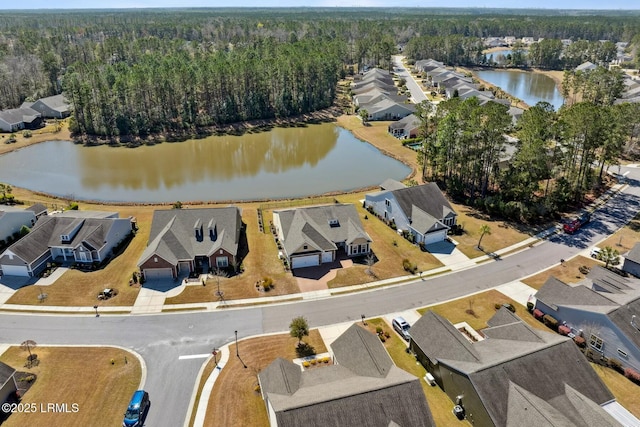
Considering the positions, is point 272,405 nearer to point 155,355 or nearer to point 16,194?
point 155,355

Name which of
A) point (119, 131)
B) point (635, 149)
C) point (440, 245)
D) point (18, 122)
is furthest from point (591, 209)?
point (18, 122)

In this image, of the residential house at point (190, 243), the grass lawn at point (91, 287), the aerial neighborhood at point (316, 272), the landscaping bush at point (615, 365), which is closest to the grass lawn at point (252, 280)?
the aerial neighborhood at point (316, 272)

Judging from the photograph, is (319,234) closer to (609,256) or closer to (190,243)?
(190,243)

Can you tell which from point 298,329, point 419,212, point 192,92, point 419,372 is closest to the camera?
point 419,372

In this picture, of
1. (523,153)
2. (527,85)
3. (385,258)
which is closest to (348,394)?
(385,258)

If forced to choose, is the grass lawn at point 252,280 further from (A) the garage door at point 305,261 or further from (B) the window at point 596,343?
(B) the window at point 596,343

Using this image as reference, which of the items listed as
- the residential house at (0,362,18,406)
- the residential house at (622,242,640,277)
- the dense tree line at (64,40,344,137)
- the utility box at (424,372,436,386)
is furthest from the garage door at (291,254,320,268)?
the dense tree line at (64,40,344,137)
